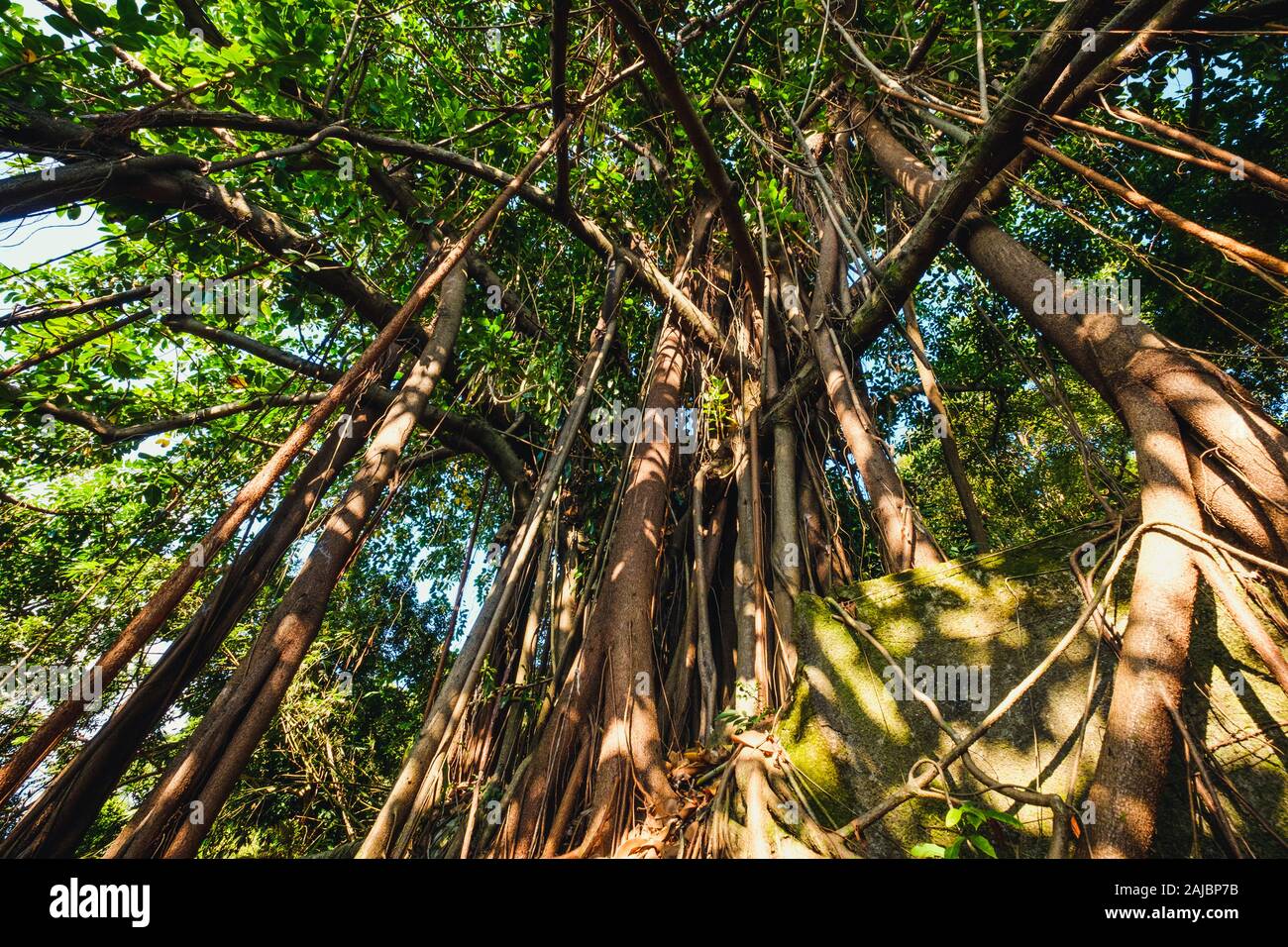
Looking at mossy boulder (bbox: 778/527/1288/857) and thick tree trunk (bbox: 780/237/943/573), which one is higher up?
thick tree trunk (bbox: 780/237/943/573)

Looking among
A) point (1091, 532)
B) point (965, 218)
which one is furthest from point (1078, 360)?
point (965, 218)

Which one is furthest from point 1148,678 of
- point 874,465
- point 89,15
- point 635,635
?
point 89,15

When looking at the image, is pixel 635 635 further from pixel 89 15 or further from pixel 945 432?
pixel 89 15

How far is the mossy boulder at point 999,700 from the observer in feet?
4.02

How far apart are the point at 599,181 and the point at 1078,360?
2.64 metres

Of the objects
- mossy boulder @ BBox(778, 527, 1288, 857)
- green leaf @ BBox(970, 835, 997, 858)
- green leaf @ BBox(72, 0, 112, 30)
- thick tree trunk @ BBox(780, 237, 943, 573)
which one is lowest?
green leaf @ BBox(970, 835, 997, 858)

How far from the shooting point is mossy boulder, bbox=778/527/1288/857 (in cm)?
123

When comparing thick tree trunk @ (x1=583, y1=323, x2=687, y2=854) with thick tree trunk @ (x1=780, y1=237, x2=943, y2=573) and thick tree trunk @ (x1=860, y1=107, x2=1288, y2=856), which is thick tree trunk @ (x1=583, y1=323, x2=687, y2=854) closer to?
thick tree trunk @ (x1=780, y1=237, x2=943, y2=573)

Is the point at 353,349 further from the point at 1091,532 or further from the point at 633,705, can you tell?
the point at 1091,532

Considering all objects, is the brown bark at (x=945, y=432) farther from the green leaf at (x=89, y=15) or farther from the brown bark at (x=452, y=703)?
the green leaf at (x=89, y=15)

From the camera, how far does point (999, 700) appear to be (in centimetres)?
151

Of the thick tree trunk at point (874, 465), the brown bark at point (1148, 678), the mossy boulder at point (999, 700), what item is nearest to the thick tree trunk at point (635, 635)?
the mossy boulder at point (999, 700)

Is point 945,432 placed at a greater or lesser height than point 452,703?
greater

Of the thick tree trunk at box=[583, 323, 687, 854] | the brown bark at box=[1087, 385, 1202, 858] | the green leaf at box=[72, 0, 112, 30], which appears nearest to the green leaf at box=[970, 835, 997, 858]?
the brown bark at box=[1087, 385, 1202, 858]
